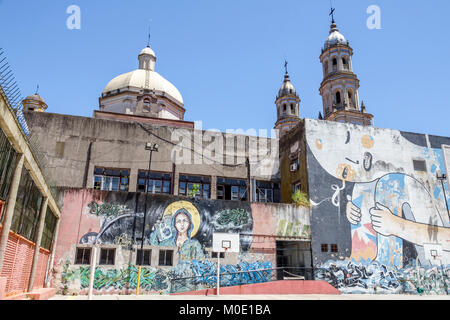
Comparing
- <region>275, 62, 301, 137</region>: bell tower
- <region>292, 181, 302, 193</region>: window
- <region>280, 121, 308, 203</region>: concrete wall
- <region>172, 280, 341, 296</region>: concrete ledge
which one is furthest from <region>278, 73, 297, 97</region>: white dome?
<region>172, 280, 341, 296</region>: concrete ledge

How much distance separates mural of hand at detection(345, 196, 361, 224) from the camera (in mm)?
23750

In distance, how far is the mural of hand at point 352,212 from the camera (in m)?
23.8

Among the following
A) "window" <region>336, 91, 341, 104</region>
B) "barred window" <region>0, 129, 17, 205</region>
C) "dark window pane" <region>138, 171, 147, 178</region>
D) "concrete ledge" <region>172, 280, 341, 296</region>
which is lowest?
"concrete ledge" <region>172, 280, 341, 296</region>

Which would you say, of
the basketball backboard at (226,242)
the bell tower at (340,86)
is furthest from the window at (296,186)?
the bell tower at (340,86)

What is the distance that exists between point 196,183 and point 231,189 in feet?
8.93

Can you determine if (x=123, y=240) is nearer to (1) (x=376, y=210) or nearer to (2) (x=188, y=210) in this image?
(2) (x=188, y=210)

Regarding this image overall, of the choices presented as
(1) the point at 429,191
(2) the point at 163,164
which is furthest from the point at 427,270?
(2) the point at 163,164

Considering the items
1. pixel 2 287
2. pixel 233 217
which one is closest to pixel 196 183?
pixel 233 217

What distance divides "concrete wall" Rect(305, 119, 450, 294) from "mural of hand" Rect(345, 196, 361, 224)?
2.7 inches

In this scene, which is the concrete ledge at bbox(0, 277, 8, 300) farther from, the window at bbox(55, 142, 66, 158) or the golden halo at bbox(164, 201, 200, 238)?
the window at bbox(55, 142, 66, 158)

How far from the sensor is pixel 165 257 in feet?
66.4
